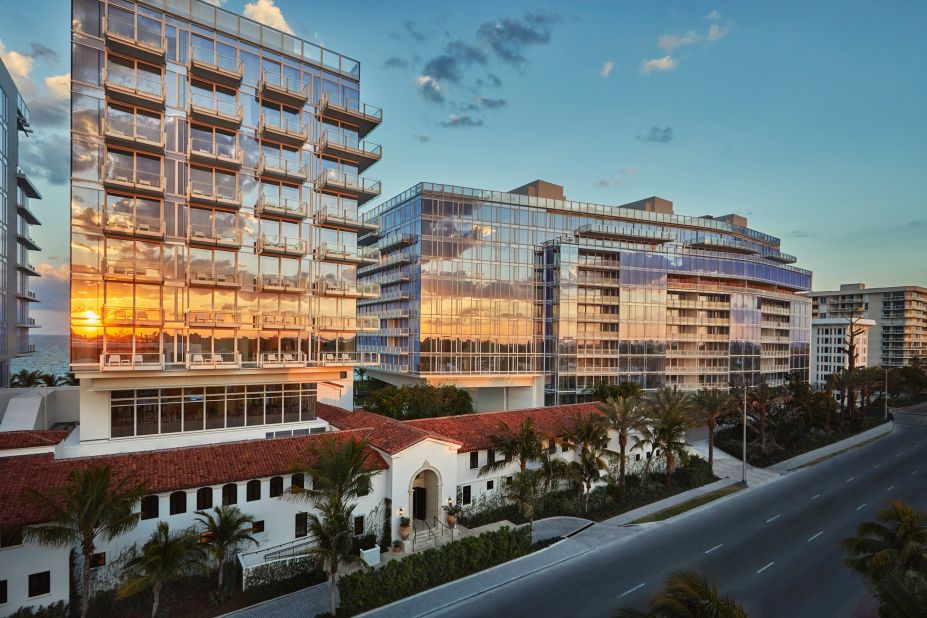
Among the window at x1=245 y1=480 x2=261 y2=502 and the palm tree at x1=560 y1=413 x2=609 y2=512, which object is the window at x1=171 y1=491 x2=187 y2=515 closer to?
the window at x1=245 y1=480 x2=261 y2=502

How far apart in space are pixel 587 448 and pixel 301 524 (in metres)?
18.4

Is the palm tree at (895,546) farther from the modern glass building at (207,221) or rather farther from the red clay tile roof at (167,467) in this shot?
the modern glass building at (207,221)

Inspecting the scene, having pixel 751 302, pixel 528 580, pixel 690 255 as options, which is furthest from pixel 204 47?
pixel 751 302

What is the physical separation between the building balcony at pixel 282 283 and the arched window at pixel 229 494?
45.8 feet

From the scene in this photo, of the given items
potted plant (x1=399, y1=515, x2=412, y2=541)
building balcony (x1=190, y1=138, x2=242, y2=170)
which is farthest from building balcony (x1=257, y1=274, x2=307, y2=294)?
potted plant (x1=399, y1=515, x2=412, y2=541)

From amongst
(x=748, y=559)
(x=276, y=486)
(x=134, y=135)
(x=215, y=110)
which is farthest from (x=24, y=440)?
(x=748, y=559)

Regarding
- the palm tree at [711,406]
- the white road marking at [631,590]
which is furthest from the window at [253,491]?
the palm tree at [711,406]

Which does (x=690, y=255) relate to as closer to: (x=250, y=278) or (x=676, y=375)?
(x=676, y=375)

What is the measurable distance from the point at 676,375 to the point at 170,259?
2518 inches

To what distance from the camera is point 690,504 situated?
33.6 m

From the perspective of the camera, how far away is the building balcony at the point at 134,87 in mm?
27609

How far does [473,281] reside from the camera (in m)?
59.7

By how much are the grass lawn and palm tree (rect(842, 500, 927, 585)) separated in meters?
14.0

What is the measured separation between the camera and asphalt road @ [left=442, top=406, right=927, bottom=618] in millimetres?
20828
